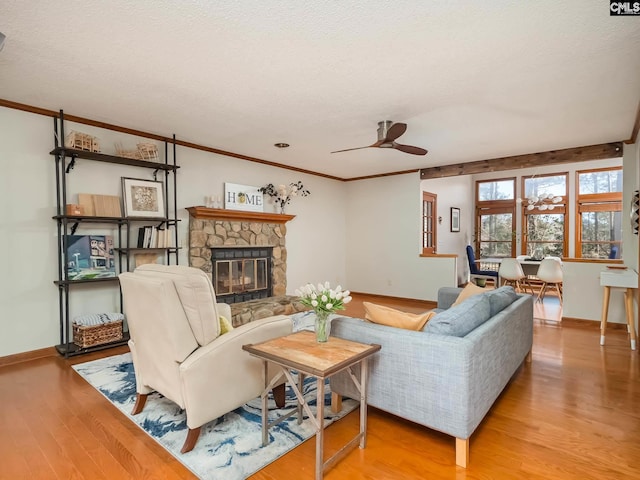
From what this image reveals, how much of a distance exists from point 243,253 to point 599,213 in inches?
300

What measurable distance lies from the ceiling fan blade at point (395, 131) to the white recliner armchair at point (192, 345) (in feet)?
7.27

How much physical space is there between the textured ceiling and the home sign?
108 centimetres

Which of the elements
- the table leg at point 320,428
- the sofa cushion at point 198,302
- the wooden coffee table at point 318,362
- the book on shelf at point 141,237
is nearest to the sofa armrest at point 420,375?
the wooden coffee table at point 318,362

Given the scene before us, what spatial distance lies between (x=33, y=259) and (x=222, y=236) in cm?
212

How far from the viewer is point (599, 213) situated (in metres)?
7.53

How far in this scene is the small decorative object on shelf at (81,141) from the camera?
11.5 feet

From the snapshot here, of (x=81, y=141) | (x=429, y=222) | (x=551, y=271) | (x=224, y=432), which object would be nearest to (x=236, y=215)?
(x=81, y=141)

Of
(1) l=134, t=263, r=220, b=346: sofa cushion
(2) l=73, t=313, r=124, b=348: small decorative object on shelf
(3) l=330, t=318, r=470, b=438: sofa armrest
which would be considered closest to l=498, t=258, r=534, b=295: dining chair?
(3) l=330, t=318, r=470, b=438: sofa armrest

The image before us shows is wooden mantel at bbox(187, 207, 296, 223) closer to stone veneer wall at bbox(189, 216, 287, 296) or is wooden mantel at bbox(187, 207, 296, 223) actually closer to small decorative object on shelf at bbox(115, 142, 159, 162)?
stone veneer wall at bbox(189, 216, 287, 296)

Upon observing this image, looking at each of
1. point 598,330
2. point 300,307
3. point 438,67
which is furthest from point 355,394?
point 598,330

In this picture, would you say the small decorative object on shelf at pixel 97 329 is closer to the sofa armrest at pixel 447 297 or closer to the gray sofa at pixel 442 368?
the gray sofa at pixel 442 368

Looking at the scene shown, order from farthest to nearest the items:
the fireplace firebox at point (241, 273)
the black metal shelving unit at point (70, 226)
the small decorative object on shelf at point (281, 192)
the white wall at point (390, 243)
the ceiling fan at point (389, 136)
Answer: the white wall at point (390, 243)
the small decorative object on shelf at point (281, 192)
the fireplace firebox at point (241, 273)
the black metal shelving unit at point (70, 226)
the ceiling fan at point (389, 136)

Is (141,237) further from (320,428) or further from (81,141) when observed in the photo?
(320,428)

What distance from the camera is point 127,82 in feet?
9.27
